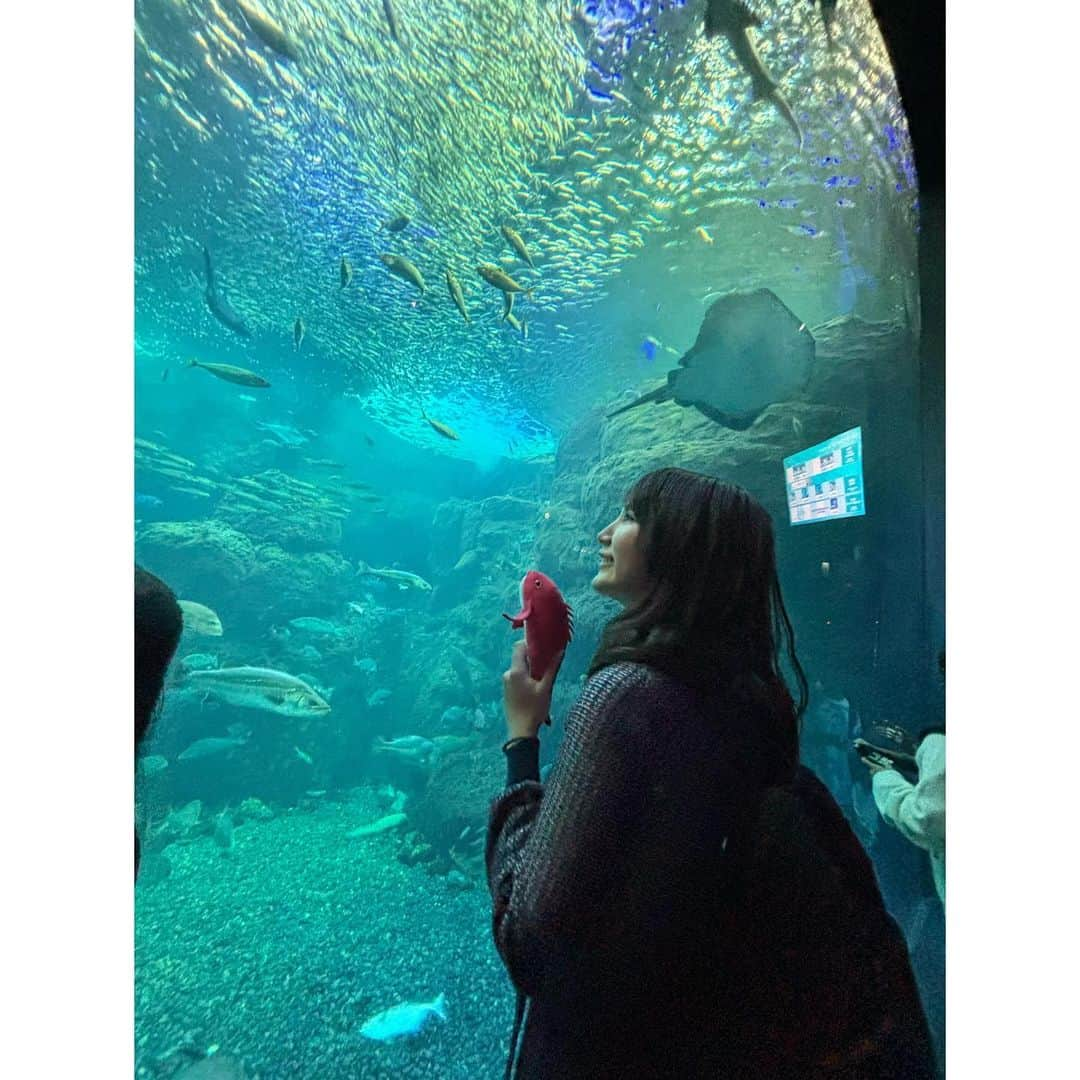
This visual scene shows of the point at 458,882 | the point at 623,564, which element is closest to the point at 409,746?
the point at 458,882

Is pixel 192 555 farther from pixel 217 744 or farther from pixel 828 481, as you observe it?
pixel 828 481

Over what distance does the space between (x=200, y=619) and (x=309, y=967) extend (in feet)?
3.27

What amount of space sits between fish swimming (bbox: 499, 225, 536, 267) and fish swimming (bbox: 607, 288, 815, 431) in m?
0.53

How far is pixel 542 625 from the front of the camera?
4.34ft

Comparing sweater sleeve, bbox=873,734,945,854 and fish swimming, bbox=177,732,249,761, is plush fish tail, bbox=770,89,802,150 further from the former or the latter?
fish swimming, bbox=177,732,249,761

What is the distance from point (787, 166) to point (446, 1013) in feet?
8.62

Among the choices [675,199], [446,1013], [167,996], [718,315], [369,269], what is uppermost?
[675,199]

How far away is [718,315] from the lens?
1729mm

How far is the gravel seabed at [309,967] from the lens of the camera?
1.45 meters

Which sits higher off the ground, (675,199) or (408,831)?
(675,199)

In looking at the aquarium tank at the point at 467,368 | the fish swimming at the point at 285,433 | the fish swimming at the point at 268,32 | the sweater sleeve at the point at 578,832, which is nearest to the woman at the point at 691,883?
the sweater sleeve at the point at 578,832

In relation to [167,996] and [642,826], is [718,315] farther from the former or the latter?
[167,996]
